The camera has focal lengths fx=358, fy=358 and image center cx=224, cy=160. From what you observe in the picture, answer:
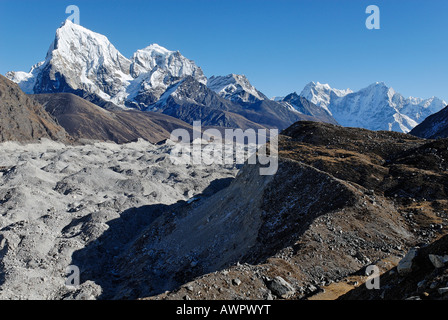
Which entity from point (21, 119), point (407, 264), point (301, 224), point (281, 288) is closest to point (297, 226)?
point (301, 224)

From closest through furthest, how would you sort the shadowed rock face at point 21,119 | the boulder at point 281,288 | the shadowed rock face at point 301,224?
the boulder at point 281,288 → the shadowed rock face at point 301,224 → the shadowed rock face at point 21,119

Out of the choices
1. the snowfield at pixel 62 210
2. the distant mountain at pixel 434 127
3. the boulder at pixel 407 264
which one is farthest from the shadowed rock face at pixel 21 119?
the distant mountain at pixel 434 127

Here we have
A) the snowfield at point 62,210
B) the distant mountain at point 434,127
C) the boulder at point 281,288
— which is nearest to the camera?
the boulder at point 281,288

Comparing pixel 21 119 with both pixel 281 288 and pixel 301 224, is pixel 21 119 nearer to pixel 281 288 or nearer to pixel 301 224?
pixel 301 224

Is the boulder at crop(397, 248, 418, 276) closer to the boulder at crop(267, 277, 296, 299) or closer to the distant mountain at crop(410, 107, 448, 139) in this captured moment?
the boulder at crop(267, 277, 296, 299)

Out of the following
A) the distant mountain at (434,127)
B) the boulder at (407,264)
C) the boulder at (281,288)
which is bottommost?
the boulder at (281,288)

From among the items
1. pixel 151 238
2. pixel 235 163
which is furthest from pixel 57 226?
pixel 235 163

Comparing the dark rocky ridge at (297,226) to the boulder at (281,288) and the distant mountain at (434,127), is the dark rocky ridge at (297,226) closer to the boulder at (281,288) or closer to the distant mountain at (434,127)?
the boulder at (281,288)

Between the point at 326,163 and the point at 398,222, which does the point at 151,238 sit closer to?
the point at 326,163
